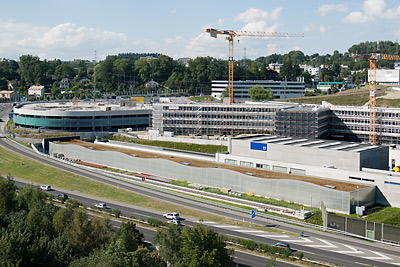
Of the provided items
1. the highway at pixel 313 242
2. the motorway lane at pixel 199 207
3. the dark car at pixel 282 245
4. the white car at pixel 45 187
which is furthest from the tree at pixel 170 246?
the white car at pixel 45 187

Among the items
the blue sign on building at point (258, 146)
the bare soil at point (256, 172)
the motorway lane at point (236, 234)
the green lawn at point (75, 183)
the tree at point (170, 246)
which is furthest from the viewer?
the blue sign on building at point (258, 146)

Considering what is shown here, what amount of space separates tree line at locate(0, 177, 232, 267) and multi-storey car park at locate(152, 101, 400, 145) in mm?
71269

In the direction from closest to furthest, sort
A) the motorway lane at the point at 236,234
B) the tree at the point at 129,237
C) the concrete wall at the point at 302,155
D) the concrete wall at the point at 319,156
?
1. the tree at the point at 129,237
2. the motorway lane at the point at 236,234
3. the concrete wall at the point at 319,156
4. the concrete wall at the point at 302,155

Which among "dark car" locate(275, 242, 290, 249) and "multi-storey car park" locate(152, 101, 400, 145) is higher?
"multi-storey car park" locate(152, 101, 400, 145)

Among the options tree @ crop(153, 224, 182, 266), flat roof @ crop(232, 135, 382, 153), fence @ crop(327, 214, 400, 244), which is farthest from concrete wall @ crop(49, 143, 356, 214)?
tree @ crop(153, 224, 182, 266)

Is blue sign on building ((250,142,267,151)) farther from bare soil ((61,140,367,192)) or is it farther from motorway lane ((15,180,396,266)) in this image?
motorway lane ((15,180,396,266))

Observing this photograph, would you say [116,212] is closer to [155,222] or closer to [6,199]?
[155,222]

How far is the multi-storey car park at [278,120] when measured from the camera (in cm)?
11888

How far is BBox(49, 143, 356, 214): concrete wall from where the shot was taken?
2869 inches

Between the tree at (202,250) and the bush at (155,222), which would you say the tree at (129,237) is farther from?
the bush at (155,222)

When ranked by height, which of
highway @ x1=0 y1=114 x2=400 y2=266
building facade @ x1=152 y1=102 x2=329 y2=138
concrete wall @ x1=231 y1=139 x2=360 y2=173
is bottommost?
highway @ x1=0 y1=114 x2=400 y2=266

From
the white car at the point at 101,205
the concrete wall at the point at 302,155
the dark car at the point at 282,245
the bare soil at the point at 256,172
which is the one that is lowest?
the dark car at the point at 282,245

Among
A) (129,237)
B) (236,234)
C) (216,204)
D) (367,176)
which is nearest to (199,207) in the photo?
(216,204)

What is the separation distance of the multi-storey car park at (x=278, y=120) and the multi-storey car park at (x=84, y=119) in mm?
21836
